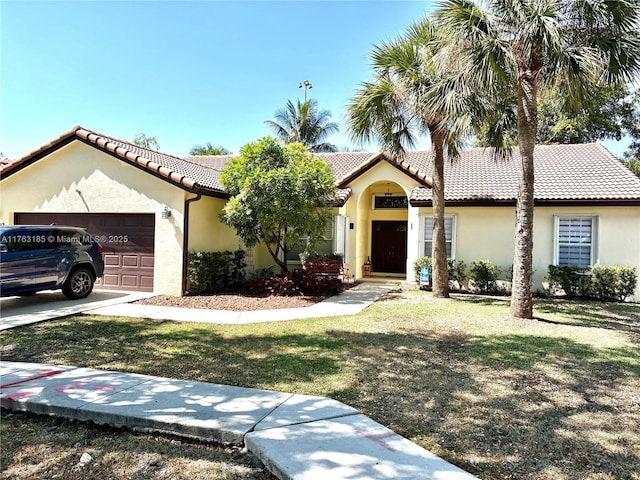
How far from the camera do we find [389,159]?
16141 millimetres

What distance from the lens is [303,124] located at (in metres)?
36.9

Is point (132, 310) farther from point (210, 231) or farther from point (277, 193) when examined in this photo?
point (277, 193)

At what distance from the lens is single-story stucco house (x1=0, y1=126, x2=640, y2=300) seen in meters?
12.9

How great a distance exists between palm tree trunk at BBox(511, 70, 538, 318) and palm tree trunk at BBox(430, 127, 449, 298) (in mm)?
3159

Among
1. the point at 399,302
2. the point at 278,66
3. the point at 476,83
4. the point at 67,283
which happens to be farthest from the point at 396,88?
the point at 67,283

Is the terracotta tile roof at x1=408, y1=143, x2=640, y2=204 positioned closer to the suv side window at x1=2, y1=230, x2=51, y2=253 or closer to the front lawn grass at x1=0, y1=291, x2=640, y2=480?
the front lawn grass at x1=0, y1=291, x2=640, y2=480

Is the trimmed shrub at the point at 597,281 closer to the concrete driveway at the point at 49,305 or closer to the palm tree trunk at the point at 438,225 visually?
the palm tree trunk at the point at 438,225

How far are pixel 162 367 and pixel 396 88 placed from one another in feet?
32.2

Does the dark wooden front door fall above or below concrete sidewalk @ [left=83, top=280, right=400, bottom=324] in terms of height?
above

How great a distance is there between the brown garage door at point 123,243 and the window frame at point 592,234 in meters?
13.5

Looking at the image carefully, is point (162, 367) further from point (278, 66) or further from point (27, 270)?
point (278, 66)

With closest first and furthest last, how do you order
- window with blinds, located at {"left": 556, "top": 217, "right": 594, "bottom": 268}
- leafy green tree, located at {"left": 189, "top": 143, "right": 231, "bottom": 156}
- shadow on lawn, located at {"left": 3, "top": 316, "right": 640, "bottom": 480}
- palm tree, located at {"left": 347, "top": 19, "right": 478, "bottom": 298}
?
1. shadow on lawn, located at {"left": 3, "top": 316, "right": 640, "bottom": 480}
2. palm tree, located at {"left": 347, "top": 19, "right": 478, "bottom": 298}
3. window with blinds, located at {"left": 556, "top": 217, "right": 594, "bottom": 268}
4. leafy green tree, located at {"left": 189, "top": 143, "right": 231, "bottom": 156}

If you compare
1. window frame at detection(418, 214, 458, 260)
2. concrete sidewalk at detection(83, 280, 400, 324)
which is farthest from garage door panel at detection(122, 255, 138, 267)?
window frame at detection(418, 214, 458, 260)

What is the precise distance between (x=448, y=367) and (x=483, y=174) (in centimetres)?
1229
